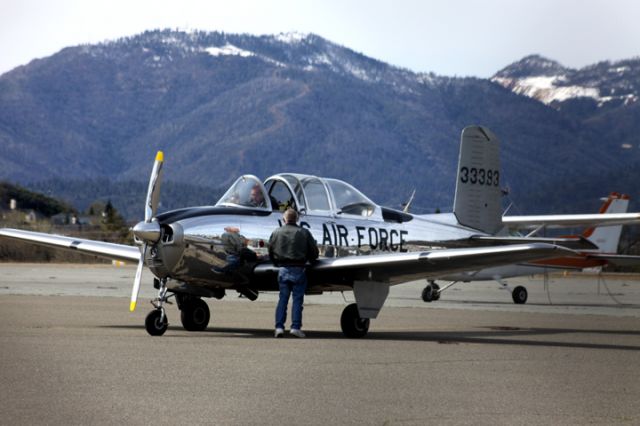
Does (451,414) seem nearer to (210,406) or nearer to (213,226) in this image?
(210,406)

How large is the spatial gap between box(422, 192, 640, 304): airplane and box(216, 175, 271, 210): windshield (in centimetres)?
907

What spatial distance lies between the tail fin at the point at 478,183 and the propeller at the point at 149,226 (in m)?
7.12

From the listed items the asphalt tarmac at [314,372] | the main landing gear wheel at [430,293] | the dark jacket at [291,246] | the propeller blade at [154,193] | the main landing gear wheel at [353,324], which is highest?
the propeller blade at [154,193]

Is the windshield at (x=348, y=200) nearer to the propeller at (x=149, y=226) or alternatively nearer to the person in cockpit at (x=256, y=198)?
the person in cockpit at (x=256, y=198)

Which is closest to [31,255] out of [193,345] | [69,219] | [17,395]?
[193,345]

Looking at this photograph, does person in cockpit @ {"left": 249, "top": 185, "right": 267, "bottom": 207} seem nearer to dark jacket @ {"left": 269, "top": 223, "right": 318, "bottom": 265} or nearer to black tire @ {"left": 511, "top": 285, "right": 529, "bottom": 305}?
dark jacket @ {"left": 269, "top": 223, "right": 318, "bottom": 265}

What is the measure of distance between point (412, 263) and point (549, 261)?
16134mm

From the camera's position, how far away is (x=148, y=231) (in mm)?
15031

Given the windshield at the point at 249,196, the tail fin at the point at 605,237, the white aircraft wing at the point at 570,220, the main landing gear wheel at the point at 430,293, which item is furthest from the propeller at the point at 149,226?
the tail fin at the point at 605,237

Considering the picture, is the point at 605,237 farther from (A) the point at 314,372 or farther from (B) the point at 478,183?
(A) the point at 314,372

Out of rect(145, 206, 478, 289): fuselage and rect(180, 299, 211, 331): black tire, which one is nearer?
rect(145, 206, 478, 289): fuselage

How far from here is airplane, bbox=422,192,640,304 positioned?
26922mm

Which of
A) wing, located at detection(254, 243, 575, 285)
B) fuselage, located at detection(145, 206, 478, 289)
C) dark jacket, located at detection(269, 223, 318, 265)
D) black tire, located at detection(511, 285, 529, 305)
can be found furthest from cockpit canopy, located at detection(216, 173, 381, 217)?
black tire, located at detection(511, 285, 529, 305)

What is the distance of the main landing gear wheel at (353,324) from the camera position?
15977 millimetres
